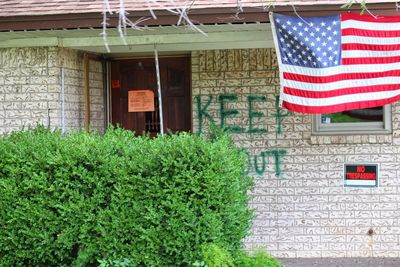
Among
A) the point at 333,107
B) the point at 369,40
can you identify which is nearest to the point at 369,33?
the point at 369,40

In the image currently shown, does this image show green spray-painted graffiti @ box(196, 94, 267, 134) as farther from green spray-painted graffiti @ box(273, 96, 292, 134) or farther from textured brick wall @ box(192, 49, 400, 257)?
green spray-painted graffiti @ box(273, 96, 292, 134)

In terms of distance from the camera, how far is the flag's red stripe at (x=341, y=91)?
323 inches

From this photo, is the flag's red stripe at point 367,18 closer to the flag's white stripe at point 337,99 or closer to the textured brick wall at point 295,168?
the flag's white stripe at point 337,99

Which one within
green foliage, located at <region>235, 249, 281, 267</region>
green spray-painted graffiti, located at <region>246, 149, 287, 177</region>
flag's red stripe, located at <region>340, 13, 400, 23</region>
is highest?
flag's red stripe, located at <region>340, 13, 400, 23</region>

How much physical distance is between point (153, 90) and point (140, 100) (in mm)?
249

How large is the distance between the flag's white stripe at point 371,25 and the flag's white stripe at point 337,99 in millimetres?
734

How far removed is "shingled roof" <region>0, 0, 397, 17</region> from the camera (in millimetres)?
8258

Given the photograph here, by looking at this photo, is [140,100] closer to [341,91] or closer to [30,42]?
[30,42]

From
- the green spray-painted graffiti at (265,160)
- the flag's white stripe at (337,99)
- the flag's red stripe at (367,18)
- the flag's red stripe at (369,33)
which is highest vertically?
the flag's red stripe at (367,18)

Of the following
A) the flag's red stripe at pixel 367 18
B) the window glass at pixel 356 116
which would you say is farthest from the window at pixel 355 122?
the flag's red stripe at pixel 367 18

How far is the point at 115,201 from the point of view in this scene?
22.6 feet

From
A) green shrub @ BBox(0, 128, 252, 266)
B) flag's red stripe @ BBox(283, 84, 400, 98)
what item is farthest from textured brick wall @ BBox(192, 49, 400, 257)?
green shrub @ BBox(0, 128, 252, 266)

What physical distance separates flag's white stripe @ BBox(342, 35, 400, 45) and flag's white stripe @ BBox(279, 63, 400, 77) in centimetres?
26

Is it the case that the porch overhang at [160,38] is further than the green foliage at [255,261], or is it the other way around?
the porch overhang at [160,38]
